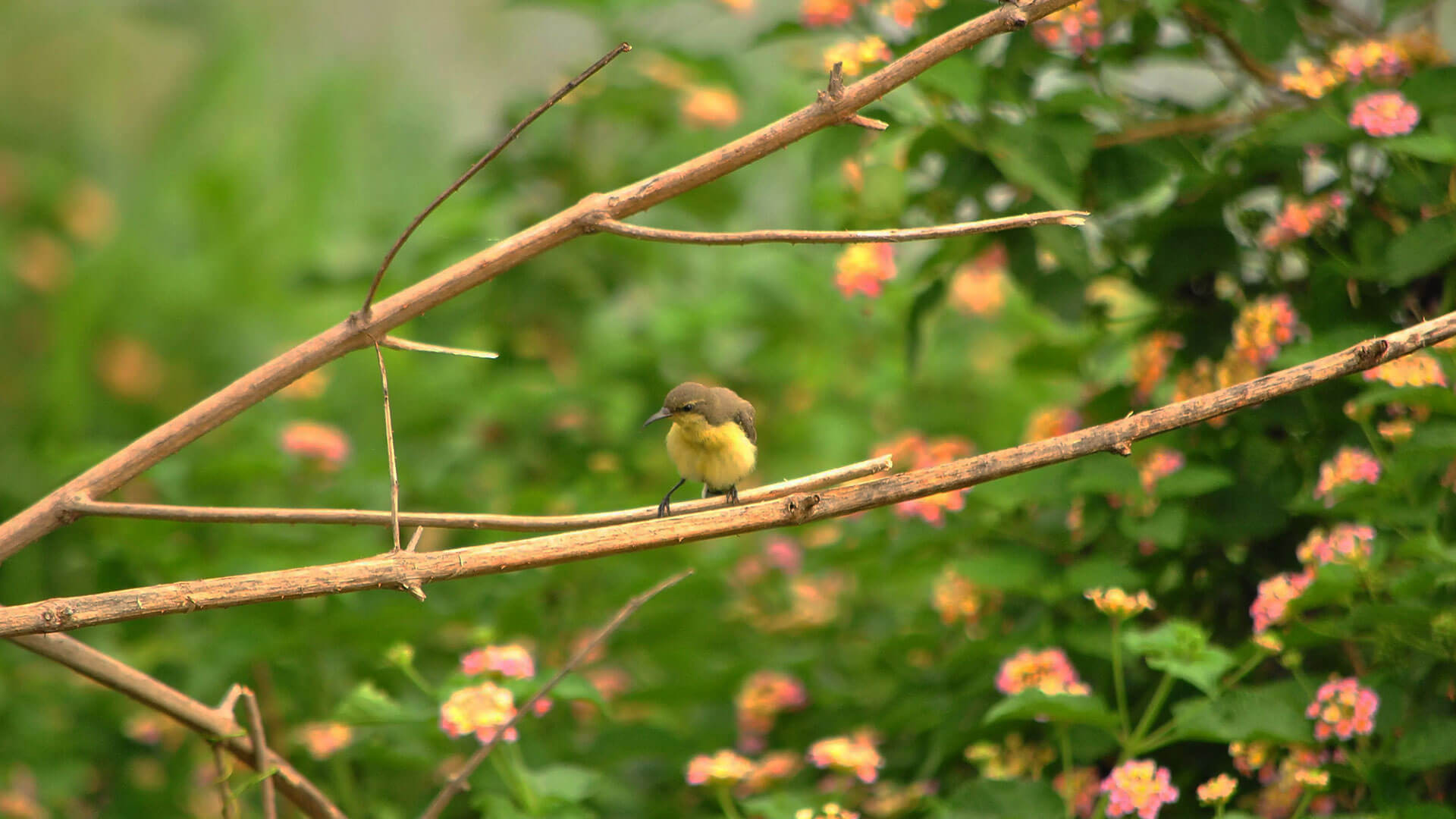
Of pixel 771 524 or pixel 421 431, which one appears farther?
pixel 421 431

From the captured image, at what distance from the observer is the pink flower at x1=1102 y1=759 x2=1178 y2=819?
1.93 meters

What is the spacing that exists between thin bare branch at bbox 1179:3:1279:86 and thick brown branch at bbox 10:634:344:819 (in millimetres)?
2260

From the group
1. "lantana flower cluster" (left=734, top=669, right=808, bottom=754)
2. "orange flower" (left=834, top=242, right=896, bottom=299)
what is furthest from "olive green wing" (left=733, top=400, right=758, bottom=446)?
"lantana flower cluster" (left=734, top=669, right=808, bottom=754)

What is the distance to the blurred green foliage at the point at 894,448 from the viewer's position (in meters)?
2.23

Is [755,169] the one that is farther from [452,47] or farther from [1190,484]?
[1190,484]

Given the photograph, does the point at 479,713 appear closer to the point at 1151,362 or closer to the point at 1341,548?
the point at 1341,548

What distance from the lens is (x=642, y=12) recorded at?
409 cm

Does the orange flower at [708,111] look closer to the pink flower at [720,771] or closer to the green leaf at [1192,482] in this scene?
the green leaf at [1192,482]

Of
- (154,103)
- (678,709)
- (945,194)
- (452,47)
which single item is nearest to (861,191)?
(945,194)

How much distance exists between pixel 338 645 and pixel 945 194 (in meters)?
1.71

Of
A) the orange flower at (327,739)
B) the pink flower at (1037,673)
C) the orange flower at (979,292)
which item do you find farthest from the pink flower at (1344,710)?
the orange flower at (979,292)

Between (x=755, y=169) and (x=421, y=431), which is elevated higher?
(x=755, y=169)

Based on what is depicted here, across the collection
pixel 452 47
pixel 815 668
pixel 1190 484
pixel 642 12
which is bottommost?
pixel 1190 484

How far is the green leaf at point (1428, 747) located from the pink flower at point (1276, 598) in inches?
10.1
